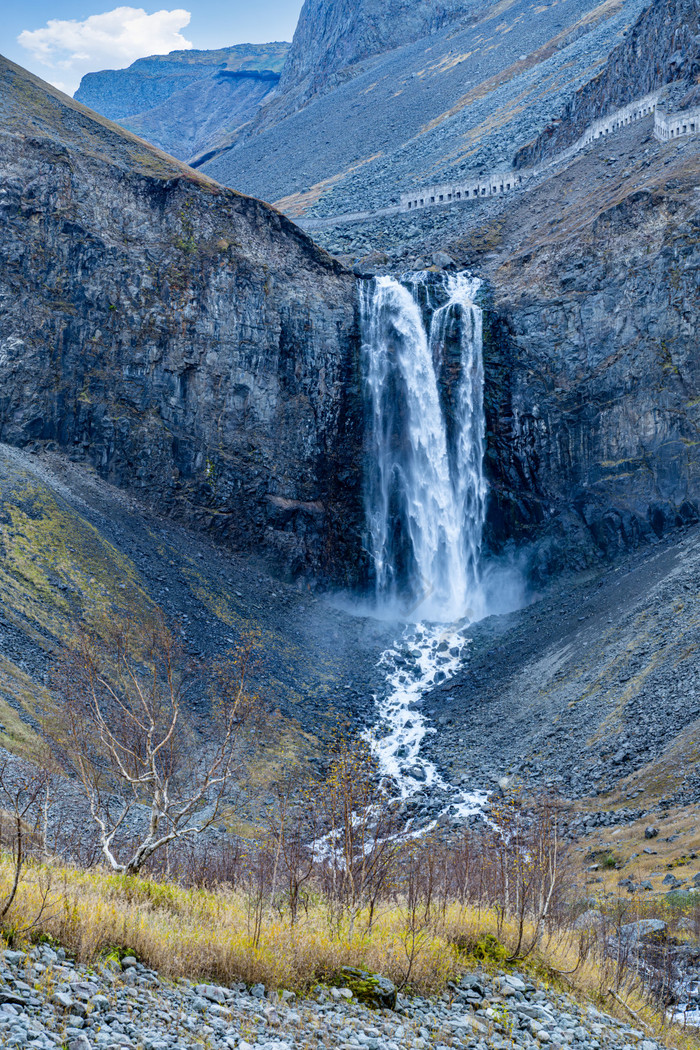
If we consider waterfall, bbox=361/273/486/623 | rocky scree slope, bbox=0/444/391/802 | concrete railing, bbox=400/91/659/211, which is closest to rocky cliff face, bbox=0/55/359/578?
waterfall, bbox=361/273/486/623

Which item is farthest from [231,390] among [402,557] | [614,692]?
[614,692]

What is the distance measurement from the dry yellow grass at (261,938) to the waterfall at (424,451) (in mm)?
33181

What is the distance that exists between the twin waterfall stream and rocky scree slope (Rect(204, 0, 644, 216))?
38.0 metres

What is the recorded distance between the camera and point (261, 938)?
9.59 meters

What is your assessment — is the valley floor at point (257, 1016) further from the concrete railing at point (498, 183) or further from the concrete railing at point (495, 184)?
the concrete railing at point (495, 184)

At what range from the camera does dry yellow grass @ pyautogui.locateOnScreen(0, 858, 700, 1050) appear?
8.47 meters

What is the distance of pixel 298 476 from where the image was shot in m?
46.2

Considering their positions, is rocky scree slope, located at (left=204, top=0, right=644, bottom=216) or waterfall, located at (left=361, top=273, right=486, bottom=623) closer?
waterfall, located at (left=361, top=273, right=486, bottom=623)

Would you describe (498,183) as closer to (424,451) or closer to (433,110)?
(433,110)

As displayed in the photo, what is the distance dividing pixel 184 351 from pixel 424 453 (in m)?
14.9

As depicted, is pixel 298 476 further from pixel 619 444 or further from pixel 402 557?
pixel 619 444

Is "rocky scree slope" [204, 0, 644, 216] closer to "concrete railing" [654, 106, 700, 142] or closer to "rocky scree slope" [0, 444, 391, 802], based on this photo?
"concrete railing" [654, 106, 700, 142]

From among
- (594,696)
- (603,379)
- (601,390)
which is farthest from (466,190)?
(594,696)

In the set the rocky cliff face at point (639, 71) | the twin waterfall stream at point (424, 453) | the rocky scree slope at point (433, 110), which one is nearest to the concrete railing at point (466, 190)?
the rocky cliff face at point (639, 71)
